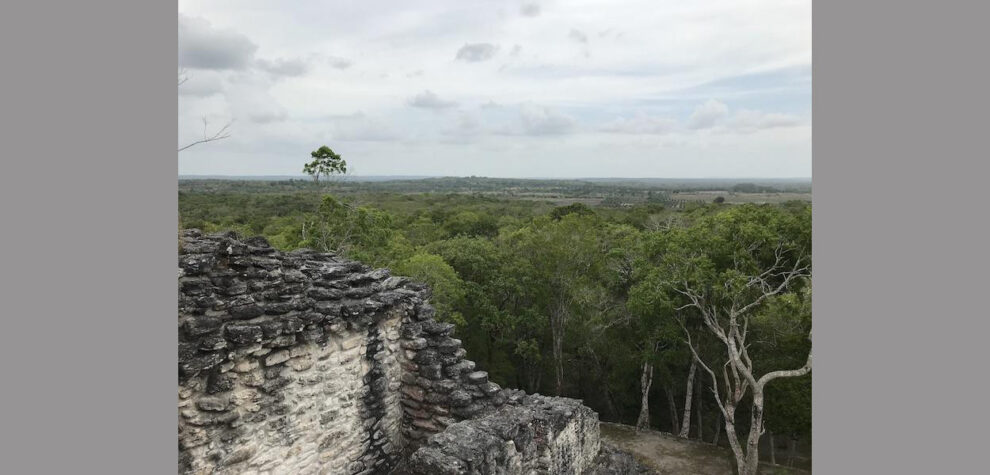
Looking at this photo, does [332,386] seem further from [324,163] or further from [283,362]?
[324,163]

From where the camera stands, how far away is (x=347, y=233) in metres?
17.9

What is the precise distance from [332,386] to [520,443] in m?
2.64

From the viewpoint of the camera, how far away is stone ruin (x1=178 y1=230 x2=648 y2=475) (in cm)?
510

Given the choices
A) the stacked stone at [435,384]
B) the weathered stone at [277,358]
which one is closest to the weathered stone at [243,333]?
the weathered stone at [277,358]

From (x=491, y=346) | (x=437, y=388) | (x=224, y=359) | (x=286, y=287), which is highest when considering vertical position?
(x=286, y=287)

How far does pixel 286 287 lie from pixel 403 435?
3099 millimetres

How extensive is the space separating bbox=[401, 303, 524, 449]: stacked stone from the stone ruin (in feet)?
0.06

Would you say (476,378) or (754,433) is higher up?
(476,378)

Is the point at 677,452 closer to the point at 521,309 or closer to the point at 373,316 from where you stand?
the point at 521,309

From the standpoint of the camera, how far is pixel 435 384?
7.16 m

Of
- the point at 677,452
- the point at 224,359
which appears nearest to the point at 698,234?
the point at 677,452

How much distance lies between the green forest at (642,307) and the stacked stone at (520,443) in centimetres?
575

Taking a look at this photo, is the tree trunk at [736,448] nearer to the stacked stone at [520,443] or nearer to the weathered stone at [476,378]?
the stacked stone at [520,443]

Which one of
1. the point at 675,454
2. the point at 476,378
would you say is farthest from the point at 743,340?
the point at 476,378
